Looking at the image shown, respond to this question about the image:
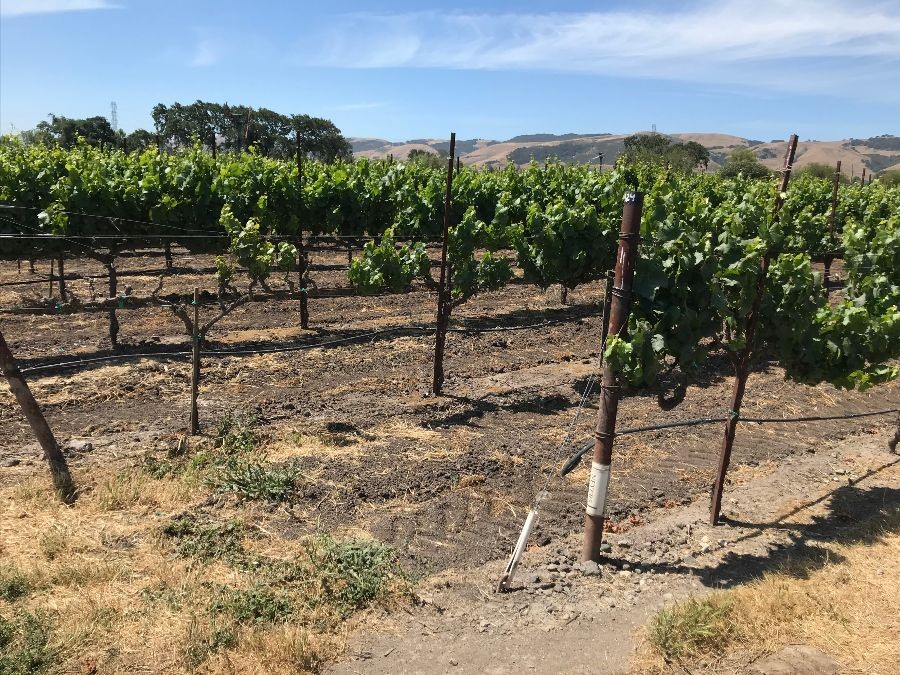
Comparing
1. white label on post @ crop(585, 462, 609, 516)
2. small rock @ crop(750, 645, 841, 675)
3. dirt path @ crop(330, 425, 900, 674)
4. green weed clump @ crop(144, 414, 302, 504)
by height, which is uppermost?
white label on post @ crop(585, 462, 609, 516)

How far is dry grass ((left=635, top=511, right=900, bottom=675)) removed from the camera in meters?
5.11

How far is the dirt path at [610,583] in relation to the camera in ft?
17.7

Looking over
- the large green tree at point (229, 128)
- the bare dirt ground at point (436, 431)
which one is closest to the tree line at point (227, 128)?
the large green tree at point (229, 128)

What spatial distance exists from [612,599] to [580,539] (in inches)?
44.0

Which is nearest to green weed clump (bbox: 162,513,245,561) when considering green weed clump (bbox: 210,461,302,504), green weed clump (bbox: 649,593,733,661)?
green weed clump (bbox: 210,461,302,504)

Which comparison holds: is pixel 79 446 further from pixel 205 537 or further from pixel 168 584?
pixel 168 584

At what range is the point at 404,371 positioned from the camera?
12828 mm

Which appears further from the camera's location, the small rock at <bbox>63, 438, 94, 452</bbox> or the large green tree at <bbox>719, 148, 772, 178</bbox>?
the large green tree at <bbox>719, 148, 772, 178</bbox>

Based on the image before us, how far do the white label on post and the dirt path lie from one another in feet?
2.18

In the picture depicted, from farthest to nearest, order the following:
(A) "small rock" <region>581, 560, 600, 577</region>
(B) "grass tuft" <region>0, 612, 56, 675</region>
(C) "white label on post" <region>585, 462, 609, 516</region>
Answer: (A) "small rock" <region>581, 560, 600, 577</region> → (C) "white label on post" <region>585, 462, 609, 516</region> → (B) "grass tuft" <region>0, 612, 56, 675</region>

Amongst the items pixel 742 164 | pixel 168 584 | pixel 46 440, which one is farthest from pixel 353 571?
pixel 742 164

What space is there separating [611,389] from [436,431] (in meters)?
4.33

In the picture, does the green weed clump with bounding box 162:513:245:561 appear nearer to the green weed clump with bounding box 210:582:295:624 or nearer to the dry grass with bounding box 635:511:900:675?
the green weed clump with bounding box 210:582:295:624

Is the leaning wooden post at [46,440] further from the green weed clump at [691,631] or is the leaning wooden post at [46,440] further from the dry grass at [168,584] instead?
the green weed clump at [691,631]
